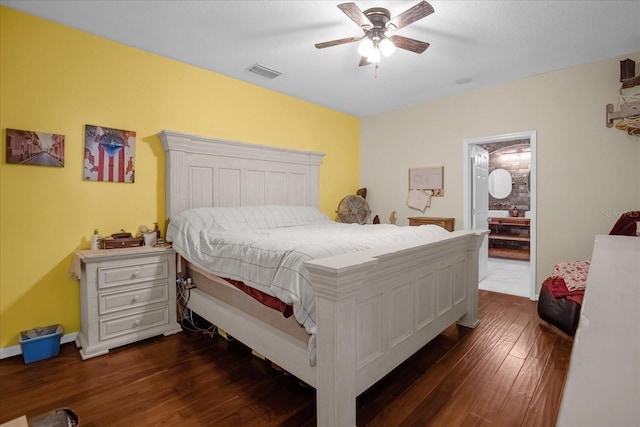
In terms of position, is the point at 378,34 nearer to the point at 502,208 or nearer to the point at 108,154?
the point at 108,154

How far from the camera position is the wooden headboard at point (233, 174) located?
3121 mm

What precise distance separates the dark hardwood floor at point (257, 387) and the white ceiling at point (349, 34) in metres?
2.56

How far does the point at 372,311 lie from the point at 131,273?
6.63 ft

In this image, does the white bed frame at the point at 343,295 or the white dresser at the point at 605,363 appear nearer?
the white dresser at the point at 605,363

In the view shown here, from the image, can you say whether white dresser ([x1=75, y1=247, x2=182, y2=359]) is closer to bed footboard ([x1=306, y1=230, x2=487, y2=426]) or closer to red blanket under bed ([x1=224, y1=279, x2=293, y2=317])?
red blanket under bed ([x1=224, y1=279, x2=293, y2=317])

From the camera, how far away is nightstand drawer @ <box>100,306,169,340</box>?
2.46 metres

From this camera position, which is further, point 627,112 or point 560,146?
point 560,146

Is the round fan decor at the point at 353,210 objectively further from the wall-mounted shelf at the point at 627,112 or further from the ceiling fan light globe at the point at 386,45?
the wall-mounted shelf at the point at 627,112

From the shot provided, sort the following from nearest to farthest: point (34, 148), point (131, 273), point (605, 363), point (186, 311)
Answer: point (605, 363)
point (34, 148)
point (131, 273)
point (186, 311)

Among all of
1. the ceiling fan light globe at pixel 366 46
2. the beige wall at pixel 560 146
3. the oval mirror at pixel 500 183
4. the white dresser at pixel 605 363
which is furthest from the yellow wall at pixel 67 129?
the oval mirror at pixel 500 183

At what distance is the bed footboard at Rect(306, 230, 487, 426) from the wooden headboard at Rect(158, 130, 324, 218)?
2214 millimetres

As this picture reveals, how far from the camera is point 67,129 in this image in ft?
8.56

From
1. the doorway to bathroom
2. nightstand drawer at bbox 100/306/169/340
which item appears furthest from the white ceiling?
nightstand drawer at bbox 100/306/169/340

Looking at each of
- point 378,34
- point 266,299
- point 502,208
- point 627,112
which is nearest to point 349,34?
point 378,34
